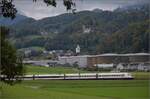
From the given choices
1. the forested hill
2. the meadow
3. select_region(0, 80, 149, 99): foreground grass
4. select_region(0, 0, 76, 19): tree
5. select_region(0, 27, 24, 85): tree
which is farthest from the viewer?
the forested hill

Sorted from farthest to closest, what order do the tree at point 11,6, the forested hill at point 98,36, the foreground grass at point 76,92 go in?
the forested hill at point 98,36, the foreground grass at point 76,92, the tree at point 11,6

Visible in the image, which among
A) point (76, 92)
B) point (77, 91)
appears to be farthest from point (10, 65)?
point (77, 91)

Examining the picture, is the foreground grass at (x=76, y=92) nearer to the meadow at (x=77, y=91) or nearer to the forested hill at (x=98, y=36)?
the meadow at (x=77, y=91)

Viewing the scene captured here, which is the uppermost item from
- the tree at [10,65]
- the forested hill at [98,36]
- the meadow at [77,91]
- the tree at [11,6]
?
the forested hill at [98,36]

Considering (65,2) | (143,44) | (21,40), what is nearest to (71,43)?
(21,40)

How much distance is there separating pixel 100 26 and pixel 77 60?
188 ft

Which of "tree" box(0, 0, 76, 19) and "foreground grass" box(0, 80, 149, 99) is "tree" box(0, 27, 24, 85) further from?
"tree" box(0, 0, 76, 19)

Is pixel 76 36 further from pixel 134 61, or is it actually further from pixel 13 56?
pixel 13 56

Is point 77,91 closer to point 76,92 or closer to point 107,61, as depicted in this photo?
point 76,92

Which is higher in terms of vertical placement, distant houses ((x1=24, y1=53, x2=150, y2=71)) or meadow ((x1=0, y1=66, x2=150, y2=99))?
distant houses ((x1=24, y1=53, x2=150, y2=71))

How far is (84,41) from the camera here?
172m

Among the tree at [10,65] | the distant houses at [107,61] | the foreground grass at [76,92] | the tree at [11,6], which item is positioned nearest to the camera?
the tree at [11,6]

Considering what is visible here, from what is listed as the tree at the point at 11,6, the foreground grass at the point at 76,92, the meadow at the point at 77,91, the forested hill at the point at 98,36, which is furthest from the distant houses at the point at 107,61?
the tree at the point at 11,6

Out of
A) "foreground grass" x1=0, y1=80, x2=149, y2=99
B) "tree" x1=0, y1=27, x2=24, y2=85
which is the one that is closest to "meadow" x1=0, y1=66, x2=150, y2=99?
"foreground grass" x1=0, y1=80, x2=149, y2=99
